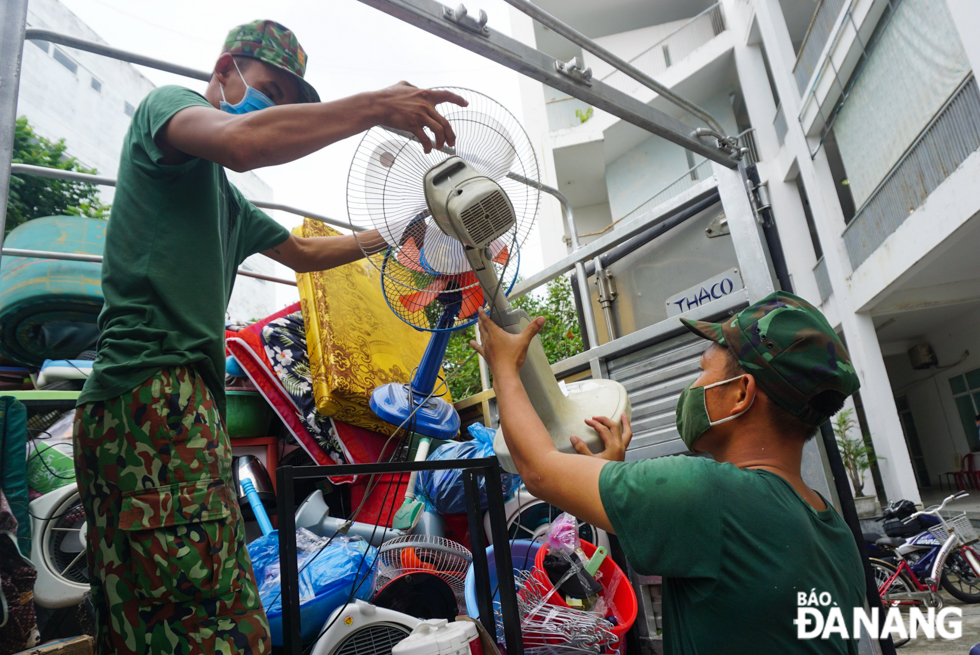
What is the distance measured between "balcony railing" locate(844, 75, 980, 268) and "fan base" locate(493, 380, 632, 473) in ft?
20.4

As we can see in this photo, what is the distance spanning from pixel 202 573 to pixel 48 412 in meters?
2.00

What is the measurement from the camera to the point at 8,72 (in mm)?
1066

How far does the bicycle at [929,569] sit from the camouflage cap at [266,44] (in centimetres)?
577

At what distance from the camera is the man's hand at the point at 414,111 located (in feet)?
4.03

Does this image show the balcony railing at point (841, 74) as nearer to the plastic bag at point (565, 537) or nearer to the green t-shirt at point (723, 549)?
the plastic bag at point (565, 537)

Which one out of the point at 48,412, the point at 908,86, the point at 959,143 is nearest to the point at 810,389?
the point at 48,412

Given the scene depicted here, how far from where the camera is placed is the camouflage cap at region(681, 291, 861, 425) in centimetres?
108

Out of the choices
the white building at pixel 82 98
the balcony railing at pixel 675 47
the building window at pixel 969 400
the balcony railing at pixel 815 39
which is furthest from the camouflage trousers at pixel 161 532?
the balcony railing at pixel 675 47

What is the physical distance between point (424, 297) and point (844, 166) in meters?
9.22

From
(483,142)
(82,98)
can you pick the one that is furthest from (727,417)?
(82,98)

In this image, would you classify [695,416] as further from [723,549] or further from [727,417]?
[723,549]

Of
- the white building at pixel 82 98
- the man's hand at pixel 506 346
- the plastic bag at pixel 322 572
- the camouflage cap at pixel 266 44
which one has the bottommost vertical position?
the plastic bag at pixel 322 572

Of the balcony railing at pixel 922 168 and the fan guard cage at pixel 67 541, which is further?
the balcony railing at pixel 922 168

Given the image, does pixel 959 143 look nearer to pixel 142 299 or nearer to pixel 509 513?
pixel 509 513
